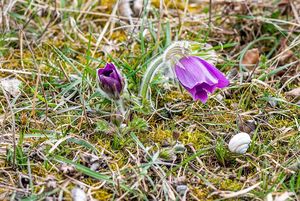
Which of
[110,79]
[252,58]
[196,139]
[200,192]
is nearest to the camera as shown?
[200,192]

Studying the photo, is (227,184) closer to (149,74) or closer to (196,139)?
(196,139)

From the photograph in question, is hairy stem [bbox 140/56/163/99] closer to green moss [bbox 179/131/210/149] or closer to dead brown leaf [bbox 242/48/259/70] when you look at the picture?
green moss [bbox 179/131/210/149]

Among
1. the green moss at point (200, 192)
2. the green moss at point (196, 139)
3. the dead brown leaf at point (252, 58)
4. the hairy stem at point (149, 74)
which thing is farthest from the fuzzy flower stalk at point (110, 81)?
the dead brown leaf at point (252, 58)

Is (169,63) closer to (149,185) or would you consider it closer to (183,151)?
(183,151)

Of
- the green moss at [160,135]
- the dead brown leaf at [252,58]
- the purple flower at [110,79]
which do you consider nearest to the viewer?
the purple flower at [110,79]

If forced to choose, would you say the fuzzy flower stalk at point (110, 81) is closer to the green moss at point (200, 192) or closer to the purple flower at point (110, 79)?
the purple flower at point (110, 79)

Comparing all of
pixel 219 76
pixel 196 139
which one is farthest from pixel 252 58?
pixel 196 139

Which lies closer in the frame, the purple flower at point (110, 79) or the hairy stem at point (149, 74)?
the purple flower at point (110, 79)
